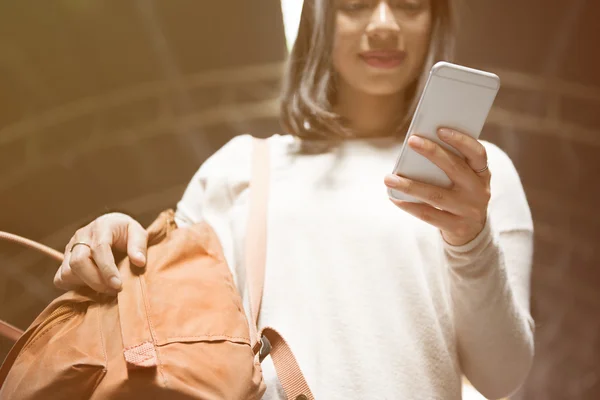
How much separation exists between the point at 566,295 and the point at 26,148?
0.90 metres

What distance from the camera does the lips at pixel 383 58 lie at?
698 mm

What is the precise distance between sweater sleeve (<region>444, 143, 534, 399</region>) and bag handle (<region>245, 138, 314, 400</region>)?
18 centimetres

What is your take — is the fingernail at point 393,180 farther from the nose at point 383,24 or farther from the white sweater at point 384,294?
the nose at point 383,24

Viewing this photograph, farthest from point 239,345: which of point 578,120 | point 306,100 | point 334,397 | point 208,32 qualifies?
point 578,120

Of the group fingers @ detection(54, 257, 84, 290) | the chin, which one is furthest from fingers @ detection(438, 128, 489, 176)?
fingers @ detection(54, 257, 84, 290)

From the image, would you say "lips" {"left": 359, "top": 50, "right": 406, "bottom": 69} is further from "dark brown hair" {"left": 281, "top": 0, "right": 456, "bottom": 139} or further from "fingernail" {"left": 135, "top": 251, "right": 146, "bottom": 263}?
"fingernail" {"left": 135, "top": 251, "right": 146, "bottom": 263}

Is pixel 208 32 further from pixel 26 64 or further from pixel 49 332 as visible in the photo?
pixel 49 332

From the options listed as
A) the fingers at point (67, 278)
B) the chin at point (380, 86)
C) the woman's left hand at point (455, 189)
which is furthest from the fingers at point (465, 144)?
the fingers at point (67, 278)

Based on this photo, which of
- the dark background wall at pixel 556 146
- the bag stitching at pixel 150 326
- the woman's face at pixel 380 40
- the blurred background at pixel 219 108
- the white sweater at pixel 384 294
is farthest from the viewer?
the dark background wall at pixel 556 146

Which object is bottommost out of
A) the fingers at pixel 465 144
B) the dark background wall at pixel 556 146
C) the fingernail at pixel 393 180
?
the dark background wall at pixel 556 146

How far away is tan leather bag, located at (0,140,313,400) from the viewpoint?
0.47 meters

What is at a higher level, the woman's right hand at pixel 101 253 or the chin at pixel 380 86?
the chin at pixel 380 86

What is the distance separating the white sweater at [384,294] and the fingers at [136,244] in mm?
127

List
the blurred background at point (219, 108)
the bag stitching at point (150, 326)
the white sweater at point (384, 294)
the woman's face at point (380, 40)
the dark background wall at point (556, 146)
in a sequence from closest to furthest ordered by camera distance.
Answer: the bag stitching at point (150, 326)
the white sweater at point (384, 294)
the woman's face at point (380, 40)
the blurred background at point (219, 108)
the dark background wall at point (556, 146)
